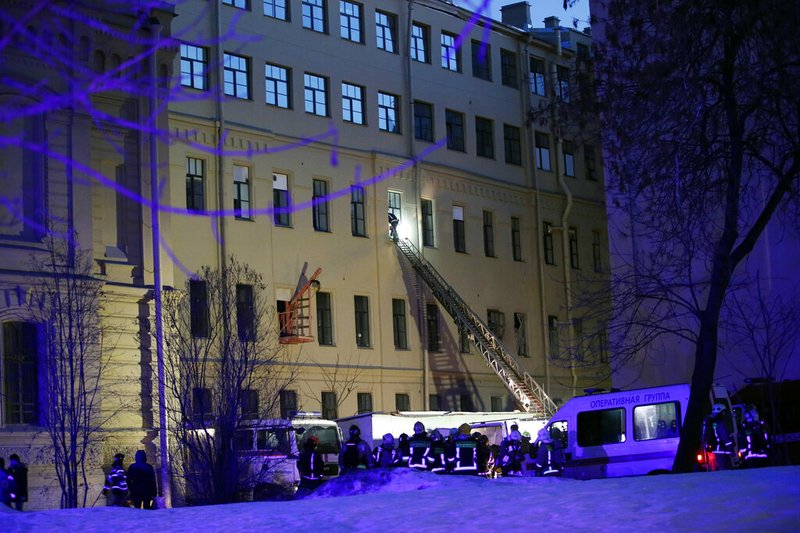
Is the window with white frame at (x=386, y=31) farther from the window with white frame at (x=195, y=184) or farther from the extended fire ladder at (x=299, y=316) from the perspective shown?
the window with white frame at (x=195, y=184)

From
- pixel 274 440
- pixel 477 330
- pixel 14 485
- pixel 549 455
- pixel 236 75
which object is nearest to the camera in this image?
pixel 14 485

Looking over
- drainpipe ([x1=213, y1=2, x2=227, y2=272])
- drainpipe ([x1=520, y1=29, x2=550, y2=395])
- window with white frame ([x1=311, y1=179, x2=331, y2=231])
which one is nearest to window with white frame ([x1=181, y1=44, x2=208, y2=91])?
drainpipe ([x1=213, y1=2, x2=227, y2=272])

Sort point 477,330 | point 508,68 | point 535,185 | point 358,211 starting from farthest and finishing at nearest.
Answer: point 535,185 → point 508,68 → point 477,330 → point 358,211

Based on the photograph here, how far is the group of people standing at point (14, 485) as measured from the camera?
26.2 meters

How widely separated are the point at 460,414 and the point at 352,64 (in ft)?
45.5

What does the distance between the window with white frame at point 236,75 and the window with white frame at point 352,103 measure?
431 centimetres

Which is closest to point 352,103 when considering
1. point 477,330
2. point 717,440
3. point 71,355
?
point 477,330

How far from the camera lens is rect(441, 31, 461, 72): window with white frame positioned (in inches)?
2000

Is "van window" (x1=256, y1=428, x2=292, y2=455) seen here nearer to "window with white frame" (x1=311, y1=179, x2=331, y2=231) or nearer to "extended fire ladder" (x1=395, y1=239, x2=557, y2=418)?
"window with white frame" (x1=311, y1=179, x2=331, y2=231)

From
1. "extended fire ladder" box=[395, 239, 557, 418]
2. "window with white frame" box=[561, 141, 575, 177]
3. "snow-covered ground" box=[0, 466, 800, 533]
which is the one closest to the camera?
"snow-covered ground" box=[0, 466, 800, 533]

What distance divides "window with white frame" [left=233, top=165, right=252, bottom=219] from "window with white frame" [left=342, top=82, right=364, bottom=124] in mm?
4921

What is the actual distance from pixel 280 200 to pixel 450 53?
1062cm

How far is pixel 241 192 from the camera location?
140 feet

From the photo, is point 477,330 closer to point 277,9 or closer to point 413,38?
point 413,38
